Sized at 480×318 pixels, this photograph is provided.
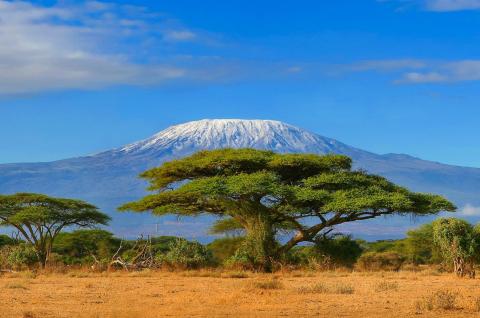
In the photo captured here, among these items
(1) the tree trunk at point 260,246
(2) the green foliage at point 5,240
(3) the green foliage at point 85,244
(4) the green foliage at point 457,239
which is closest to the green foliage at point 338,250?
(1) the tree trunk at point 260,246

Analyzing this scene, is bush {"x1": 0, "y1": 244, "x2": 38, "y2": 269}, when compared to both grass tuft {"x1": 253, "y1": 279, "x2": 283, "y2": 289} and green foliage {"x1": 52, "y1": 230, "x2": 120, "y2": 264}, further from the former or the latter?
grass tuft {"x1": 253, "y1": 279, "x2": 283, "y2": 289}

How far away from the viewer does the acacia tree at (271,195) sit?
45656 mm

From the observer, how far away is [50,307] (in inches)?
981

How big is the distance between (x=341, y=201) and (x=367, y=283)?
36.6 feet

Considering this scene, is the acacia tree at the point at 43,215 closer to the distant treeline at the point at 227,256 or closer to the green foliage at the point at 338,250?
the distant treeline at the point at 227,256

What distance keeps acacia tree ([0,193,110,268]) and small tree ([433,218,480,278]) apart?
2630cm

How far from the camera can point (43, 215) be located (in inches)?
2260

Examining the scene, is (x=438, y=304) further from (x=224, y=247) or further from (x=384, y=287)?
(x=224, y=247)

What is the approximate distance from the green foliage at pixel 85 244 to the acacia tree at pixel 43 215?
3427 millimetres

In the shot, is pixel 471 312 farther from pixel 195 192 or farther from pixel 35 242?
pixel 35 242

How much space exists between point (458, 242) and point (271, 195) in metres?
10.1

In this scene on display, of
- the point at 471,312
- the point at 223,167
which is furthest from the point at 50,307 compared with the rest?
the point at 223,167

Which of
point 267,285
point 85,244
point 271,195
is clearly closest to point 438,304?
point 267,285

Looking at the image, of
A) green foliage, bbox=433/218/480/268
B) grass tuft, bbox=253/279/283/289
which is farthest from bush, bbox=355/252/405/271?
grass tuft, bbox=253/279/283/289
